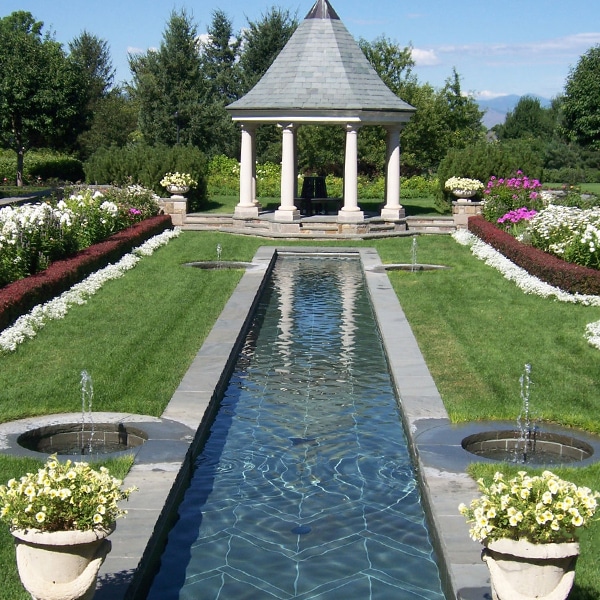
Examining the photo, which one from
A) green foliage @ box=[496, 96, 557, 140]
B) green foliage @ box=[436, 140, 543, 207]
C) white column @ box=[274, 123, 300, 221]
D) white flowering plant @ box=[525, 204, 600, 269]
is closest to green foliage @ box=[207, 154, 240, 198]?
white column @ box=[274, 123, 300, 221]

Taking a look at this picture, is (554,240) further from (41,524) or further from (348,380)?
(41,524)

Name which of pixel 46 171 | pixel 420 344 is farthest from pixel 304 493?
pixel 46 171

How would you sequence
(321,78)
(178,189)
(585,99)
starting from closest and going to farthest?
(321,78) < (178,189) < (585,99)

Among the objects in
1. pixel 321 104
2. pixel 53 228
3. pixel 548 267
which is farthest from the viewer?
pixel 321 104

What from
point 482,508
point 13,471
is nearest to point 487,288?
point 13,471

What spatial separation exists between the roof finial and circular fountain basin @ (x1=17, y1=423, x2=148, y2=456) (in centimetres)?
2493

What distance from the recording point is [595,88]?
166 ft

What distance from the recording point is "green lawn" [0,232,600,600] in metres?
10.9

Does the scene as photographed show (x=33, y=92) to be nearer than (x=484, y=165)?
No

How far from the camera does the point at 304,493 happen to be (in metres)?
9.13

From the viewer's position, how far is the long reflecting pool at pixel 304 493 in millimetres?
7371

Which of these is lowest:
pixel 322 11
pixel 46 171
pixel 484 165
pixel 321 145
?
pixel 46 171

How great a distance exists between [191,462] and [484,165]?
2618 cm

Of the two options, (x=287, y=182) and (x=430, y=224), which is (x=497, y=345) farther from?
(x=430, y=224)
